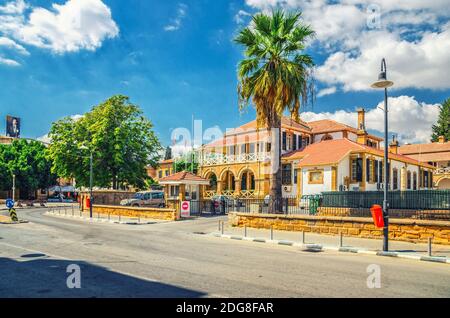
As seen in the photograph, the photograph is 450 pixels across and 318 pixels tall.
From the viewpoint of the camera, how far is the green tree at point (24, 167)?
2367 inches

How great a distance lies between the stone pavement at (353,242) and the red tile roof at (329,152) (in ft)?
54.6

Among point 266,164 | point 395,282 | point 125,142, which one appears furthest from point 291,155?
point 395,282

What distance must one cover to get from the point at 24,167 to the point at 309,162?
48.1m

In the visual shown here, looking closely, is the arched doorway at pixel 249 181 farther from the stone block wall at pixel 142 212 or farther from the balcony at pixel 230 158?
the stone block wall at pixel 142 212

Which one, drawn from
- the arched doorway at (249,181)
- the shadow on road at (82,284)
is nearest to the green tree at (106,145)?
the arched doorway at (249,181)

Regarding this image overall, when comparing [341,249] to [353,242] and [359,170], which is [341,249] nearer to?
[353,242]

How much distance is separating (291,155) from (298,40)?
20.4 m

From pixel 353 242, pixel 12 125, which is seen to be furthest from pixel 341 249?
pixel 12 125

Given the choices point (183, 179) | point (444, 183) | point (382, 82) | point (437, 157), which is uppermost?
point (382, 82)

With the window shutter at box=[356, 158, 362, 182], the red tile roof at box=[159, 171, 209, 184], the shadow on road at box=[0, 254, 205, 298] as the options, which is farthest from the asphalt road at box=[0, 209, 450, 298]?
the window shutter at box=[356, 158, 362, 182]

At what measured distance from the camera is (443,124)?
7231 centimetres

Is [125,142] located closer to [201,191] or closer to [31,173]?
[201,191]

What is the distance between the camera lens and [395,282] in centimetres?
827

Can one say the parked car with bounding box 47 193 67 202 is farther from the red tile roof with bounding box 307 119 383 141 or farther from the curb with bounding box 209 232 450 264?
the curb with bounding box 209 232 450 264
